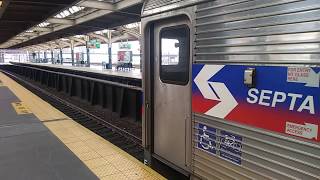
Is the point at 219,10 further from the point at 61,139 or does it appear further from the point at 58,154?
the point at 61,139

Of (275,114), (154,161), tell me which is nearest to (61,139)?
(154,161)

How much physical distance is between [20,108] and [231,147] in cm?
736

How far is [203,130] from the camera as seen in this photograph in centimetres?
340

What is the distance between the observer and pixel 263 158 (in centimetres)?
262

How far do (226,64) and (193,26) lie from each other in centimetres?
67

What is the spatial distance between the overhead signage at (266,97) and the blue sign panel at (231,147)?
0.16 m

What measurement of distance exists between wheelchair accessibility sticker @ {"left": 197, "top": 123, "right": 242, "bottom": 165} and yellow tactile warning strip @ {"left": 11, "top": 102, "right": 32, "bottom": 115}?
6.00 meters

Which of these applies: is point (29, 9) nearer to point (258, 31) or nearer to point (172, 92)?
point (172, 92)

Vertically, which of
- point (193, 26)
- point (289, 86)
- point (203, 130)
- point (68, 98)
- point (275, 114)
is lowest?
point (68, 98)

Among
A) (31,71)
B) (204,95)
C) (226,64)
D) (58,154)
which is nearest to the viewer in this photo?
(226,64)

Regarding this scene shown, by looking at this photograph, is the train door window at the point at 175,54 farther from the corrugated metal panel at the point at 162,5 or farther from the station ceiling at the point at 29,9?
the station ceiling at the point at 29,9

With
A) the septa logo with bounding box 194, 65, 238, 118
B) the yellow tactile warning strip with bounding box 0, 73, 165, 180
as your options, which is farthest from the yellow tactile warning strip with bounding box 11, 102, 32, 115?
A: the septa logo with bounding box 194, 65, 238, 118

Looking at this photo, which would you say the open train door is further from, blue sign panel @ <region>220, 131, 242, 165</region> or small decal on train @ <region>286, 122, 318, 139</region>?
small decal on train @ <region>286, 122, 318, 139</region>

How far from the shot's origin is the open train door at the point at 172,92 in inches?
151
